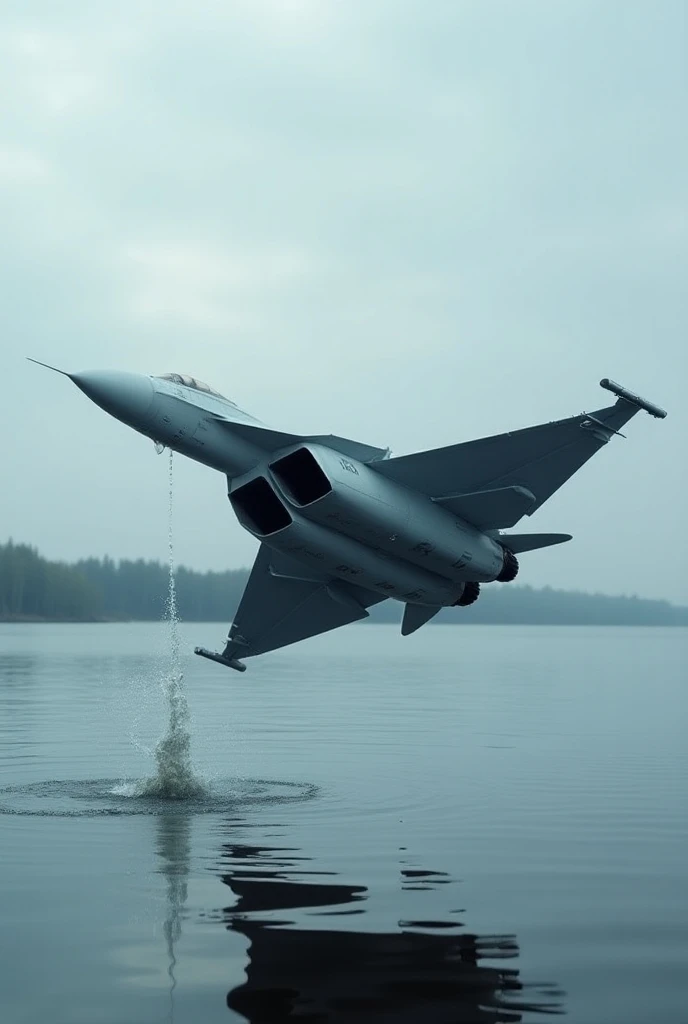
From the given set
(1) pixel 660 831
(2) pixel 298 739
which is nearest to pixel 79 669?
(2) pixel 298 739

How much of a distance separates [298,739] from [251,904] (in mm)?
Result: 19102

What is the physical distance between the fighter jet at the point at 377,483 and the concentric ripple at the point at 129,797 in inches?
187

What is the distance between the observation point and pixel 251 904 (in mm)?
14258

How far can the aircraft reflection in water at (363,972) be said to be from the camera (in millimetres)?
10469

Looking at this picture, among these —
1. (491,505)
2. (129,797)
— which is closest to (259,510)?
(491,505)

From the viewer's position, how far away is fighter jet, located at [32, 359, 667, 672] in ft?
66.5

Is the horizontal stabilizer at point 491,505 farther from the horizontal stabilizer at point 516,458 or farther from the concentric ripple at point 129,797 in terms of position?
the concentric ripple at point 129,797

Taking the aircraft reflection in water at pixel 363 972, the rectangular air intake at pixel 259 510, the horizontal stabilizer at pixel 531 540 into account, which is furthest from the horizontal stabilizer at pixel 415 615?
the aircraft reflection in water at pixel 363 972

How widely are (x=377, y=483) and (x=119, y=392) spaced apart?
505cm

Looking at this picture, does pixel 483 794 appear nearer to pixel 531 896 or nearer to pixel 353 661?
pixel 531 896

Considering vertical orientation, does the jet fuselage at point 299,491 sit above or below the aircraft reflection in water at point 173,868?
above

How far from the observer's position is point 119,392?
19.2 meters

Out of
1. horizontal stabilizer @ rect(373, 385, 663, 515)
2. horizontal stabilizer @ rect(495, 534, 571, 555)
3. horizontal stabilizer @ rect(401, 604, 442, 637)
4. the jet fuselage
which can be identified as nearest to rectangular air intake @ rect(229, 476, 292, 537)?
the jet fuselage

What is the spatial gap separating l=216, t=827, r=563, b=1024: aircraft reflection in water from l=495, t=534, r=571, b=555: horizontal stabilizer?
11.3 m
